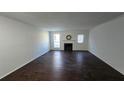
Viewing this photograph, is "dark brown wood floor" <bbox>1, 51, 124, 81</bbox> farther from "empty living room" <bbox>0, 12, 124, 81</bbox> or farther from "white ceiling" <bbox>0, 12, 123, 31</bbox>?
"white ceiling" <bbox>0, 12, 123, 31</bbox>

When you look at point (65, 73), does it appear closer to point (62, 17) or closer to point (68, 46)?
point (62, 17)

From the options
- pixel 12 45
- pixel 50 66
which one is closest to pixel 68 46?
pixel 50 66

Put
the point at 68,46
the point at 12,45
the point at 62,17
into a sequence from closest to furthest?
the point at 62,17 → the point at 12,45 → the point at 68,46

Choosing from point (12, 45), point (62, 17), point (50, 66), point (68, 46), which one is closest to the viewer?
point (62, 17)

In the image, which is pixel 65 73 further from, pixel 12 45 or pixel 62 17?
pixel 12 45

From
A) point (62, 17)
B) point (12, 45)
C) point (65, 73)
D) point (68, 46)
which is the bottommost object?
point (65, 73)

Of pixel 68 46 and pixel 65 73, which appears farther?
pixel 68 46

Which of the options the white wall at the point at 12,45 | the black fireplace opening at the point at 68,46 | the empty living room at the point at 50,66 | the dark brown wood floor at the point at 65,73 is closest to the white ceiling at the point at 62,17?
the empty living room at the point at 50,66

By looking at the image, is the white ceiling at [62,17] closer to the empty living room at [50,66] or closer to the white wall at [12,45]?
the empty living room at [50,66]

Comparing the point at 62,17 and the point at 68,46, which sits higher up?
the point at 62,17

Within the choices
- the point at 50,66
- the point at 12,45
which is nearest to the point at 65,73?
the point at 50,66

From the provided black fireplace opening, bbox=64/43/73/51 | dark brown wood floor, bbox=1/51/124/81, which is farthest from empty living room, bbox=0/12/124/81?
black fireplace opening, bbox=64/43/73/51
